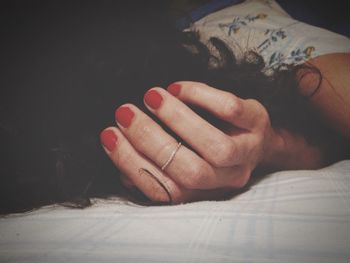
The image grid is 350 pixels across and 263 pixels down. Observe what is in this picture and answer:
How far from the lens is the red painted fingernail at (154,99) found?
0.37 m

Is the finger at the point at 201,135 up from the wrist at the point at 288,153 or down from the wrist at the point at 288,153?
up

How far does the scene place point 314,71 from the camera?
0.55 metres

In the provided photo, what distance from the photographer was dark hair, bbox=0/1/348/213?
0.39m

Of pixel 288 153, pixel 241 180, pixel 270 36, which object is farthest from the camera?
pixel 270 36

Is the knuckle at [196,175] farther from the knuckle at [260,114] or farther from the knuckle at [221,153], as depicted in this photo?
the knuckle at [260,114]

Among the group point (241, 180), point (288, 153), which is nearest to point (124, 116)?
point (241, 180)

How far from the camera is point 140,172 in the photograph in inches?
14.1

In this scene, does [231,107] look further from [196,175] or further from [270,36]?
[270,36]

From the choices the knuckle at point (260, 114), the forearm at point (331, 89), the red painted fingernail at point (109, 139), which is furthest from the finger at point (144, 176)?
the forearm at point (331, 89)

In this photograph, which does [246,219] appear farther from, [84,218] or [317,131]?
[317,131]

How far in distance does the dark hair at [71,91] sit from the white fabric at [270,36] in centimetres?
16

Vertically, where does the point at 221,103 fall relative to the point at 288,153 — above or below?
above

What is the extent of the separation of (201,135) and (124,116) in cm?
11

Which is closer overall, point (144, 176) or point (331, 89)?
point (144, 176)
